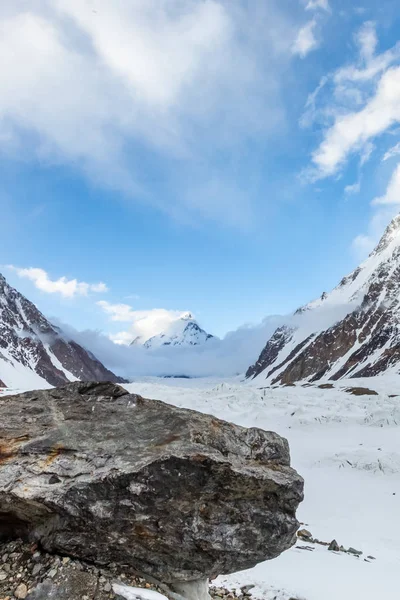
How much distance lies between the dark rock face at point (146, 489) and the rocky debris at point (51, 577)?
0.64 ft

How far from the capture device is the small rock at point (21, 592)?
19.9ft

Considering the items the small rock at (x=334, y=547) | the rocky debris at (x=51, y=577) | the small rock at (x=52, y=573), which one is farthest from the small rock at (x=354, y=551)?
the small rock at (x=52, y=573)

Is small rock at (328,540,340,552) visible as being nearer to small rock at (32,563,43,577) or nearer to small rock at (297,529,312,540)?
small rock at (297,529,312,540)

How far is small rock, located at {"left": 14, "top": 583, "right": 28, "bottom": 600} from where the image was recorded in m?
6.07

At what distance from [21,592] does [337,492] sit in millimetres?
23259

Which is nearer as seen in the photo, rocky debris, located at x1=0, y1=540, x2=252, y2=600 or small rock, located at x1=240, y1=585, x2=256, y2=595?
rocky debris, located at x1=0, y1=540, x2=252, y2=600

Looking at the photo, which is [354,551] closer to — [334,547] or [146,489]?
[334,547]

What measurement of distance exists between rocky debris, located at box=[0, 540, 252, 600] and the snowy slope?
568 centimetres

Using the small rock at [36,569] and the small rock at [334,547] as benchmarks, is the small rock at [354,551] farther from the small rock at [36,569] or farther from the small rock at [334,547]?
the small rock at [36,569]

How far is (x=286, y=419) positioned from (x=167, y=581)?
133 ft

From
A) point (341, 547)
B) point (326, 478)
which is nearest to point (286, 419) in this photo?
point (326, 478)

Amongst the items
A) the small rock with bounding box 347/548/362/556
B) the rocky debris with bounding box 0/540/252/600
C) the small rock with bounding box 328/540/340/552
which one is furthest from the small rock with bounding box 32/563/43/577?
the small rock with bounding box 347/548/362/556

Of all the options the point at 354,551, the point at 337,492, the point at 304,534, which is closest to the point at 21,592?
the point at 354,551

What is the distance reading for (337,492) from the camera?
24891 mm
